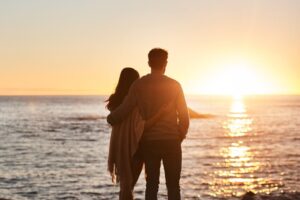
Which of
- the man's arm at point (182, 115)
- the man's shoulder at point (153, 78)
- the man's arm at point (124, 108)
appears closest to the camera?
the man's arm at point (182, 115)

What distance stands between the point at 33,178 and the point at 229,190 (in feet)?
30.3

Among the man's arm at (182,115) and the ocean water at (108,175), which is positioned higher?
the man's arm at (182,115)

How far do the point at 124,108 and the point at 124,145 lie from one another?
51 centimetres

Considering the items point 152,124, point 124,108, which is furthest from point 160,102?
point 124,108

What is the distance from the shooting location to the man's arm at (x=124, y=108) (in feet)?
22.4

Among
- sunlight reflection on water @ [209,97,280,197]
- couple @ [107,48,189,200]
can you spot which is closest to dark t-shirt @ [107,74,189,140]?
couple @ [107,48,189,200]

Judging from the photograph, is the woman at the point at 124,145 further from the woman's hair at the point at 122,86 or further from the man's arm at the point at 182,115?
the man's arm at the point at 182,115

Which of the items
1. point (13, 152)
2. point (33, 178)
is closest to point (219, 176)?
point (33, 178)

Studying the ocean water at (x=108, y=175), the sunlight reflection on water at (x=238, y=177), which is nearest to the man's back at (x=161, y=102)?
the ocean water at (x=108, y=175)

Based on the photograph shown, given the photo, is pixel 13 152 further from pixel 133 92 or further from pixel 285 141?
pixel 133 92

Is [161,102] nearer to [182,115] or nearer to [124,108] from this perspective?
[182,115]

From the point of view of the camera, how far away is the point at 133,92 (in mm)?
6797

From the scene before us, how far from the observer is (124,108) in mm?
6926

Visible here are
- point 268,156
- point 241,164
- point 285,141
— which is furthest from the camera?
point 285,141
